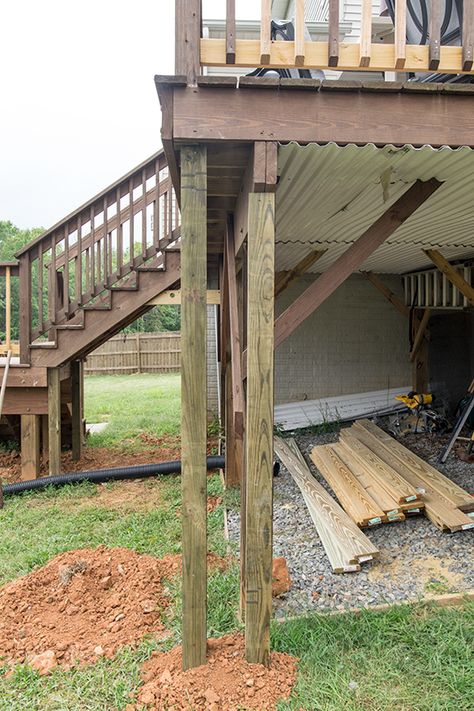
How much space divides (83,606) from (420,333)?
252 inches

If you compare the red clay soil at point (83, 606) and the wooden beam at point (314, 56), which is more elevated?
the wooden beam at point (314, 56)

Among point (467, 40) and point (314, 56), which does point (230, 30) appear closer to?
point (314, 56)

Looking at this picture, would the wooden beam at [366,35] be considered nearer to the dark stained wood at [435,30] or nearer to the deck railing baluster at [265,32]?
the dark stained wood at [435,30]

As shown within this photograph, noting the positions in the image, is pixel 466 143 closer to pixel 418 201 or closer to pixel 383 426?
pixel 418 201

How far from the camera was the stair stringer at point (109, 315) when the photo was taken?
531cm

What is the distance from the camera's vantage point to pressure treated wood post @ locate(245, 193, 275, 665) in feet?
7.38

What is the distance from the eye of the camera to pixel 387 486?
14.1 ft

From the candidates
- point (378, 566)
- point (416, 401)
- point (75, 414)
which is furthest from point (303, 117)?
point (416, 401)

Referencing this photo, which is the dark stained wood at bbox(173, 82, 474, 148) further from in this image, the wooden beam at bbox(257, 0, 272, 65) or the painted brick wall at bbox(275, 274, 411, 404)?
the painted brick wall at bbox(275, 274, 411, 404)

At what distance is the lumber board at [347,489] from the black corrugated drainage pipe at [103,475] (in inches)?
45.3

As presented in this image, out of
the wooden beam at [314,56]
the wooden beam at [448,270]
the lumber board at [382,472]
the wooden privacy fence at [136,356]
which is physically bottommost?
the lumber board at [382,472]

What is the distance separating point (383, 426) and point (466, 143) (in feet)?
18.9

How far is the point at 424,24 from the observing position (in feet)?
9.08

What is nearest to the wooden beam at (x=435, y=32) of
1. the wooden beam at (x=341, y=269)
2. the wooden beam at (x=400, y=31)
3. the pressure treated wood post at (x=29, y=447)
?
the wooden beam at (x=400, y=31)
